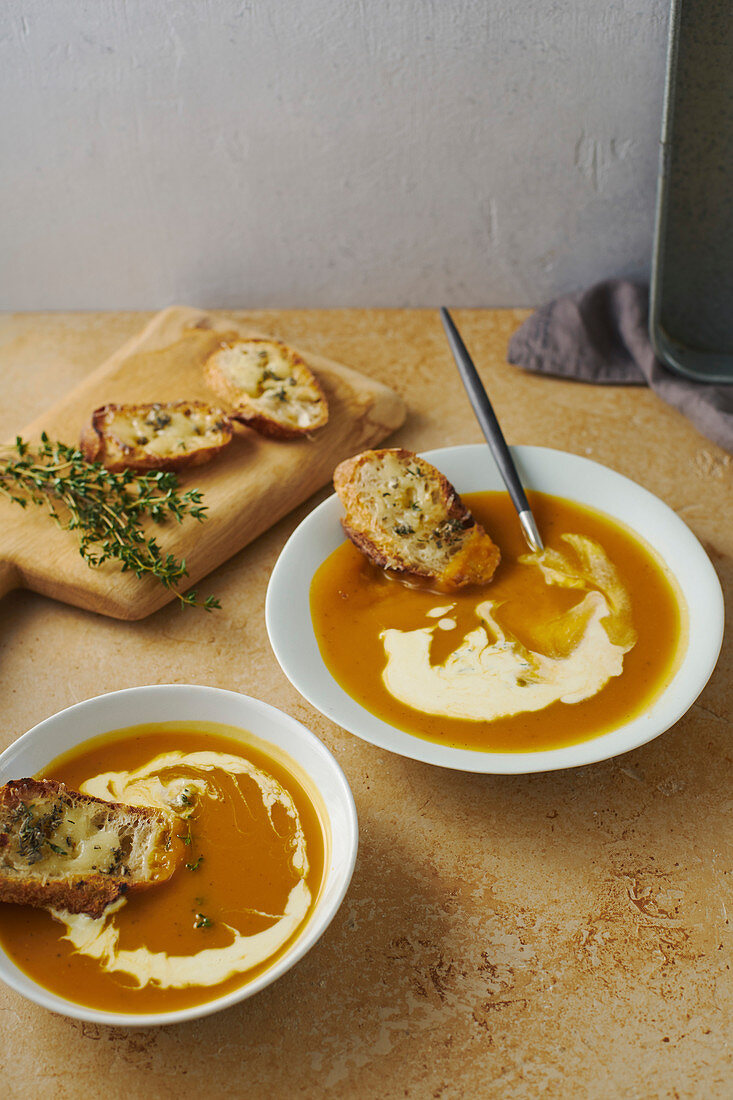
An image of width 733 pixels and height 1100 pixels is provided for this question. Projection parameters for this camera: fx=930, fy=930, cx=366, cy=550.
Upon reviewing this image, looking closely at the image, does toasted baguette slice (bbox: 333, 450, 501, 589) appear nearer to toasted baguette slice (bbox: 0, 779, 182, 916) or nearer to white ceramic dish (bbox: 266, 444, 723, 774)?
white ceramic dish (bbox: 266, 444, 723, 774)

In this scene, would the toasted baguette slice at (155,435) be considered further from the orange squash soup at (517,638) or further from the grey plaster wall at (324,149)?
→ the grey plaster wall at (324,149)

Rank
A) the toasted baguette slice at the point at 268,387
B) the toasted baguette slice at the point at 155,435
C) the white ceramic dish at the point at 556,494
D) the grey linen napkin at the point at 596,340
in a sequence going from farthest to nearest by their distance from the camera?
the grey linen napkin at the point at 596,340
the toasted baguette slice at the point at 268,387
the toasted baguette slice at the point at 155,435
the white ceramic dish at the point at 556,494

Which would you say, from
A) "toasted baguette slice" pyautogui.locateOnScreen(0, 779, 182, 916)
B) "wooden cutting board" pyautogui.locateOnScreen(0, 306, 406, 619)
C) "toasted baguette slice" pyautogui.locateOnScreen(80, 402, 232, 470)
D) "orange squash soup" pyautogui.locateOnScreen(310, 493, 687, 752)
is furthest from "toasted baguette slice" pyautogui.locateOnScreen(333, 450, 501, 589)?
"toasted baguette slice" pyautogui.locateOnScreen(0, 779, 182, 916)

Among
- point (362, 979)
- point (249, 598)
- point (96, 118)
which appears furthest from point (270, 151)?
point (362, 979)

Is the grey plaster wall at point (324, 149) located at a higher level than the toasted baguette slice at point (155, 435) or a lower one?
higher

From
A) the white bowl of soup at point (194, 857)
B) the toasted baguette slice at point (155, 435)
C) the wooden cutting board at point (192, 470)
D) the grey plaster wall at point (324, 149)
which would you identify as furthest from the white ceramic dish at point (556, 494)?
the grey plaster wall at point (324, 149)

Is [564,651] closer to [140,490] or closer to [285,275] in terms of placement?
[140,490]
